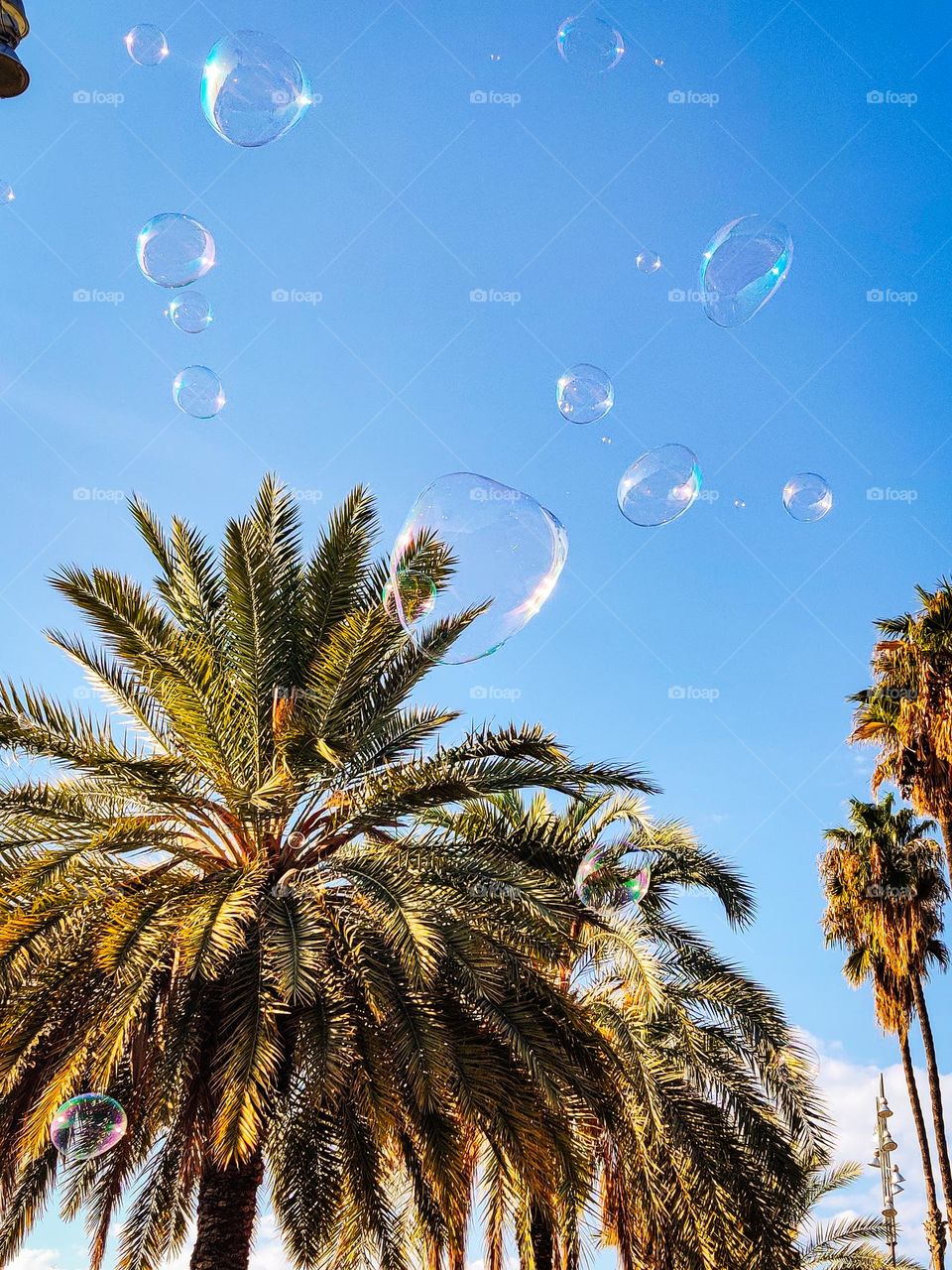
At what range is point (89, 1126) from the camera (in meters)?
9.73

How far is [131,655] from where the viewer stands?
11.5m

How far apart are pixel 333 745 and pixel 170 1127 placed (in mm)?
3668

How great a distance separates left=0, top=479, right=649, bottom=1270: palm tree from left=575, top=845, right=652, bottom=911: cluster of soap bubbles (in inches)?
22.3

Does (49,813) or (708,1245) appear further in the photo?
(708,1245)

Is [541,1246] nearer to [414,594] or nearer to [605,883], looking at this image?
[605,883]

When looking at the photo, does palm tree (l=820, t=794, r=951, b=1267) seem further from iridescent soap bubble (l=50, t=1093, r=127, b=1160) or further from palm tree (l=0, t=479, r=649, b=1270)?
iridescent soap bubble (l=50, t=1093, r=127, b=1160)

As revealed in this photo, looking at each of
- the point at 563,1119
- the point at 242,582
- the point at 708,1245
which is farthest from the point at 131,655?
the point at 708,1245

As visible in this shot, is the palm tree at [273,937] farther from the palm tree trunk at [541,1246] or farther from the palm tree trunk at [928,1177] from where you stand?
the palm tree trunk at [928,1177]

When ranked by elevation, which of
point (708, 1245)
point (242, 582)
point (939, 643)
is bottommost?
point (708, 1245)

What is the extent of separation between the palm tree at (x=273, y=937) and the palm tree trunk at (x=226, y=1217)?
0.02 meters

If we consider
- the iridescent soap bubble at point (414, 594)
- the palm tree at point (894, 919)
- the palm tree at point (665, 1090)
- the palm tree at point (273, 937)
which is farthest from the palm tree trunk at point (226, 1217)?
the palm tree at point (894, 919)

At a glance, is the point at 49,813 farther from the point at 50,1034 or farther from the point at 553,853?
the point at 553,853

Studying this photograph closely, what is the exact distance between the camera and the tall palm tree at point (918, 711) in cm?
2038

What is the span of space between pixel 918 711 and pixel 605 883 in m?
10.8
